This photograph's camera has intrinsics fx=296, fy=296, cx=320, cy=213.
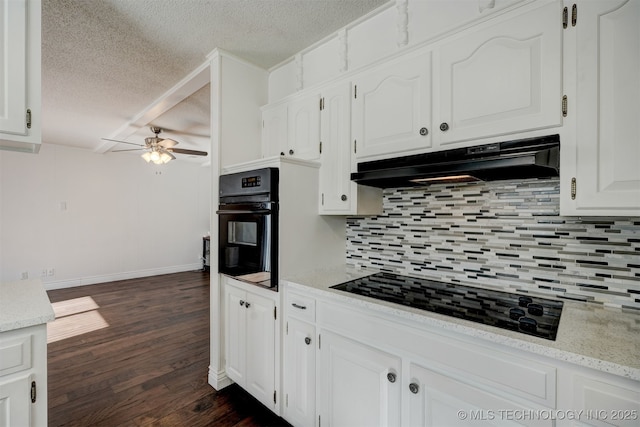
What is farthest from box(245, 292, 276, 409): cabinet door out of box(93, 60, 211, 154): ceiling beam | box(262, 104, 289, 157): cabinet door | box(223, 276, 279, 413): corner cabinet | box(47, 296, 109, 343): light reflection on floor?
box(47, 296, 109, 343): light reflection on floor

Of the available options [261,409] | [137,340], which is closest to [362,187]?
[261,409]

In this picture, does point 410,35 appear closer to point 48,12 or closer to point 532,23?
point 532,23

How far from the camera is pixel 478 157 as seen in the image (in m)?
1.33

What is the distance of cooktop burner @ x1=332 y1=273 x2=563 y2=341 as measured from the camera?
1.11 meters

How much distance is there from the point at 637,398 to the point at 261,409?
1.91 metres

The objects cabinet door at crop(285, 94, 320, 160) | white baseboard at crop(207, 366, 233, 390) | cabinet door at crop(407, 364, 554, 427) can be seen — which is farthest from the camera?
white baseboard at crop(207, 366, 233, 390)

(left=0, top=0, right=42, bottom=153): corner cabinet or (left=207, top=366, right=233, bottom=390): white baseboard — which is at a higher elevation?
(left=0, top=0, right=42, bottom=153): corner cabinet

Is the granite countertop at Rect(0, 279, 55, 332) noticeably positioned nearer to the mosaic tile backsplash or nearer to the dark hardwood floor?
the dark hardwood floor

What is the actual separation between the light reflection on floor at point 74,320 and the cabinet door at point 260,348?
7.64 feet

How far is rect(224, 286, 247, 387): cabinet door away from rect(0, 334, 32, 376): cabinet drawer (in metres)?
1.08

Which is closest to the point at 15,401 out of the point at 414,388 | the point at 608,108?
the point at 414,388

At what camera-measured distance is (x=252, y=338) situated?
6.41 ft

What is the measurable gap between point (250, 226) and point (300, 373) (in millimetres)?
933

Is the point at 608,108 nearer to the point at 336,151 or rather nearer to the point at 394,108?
the point at 394,108
